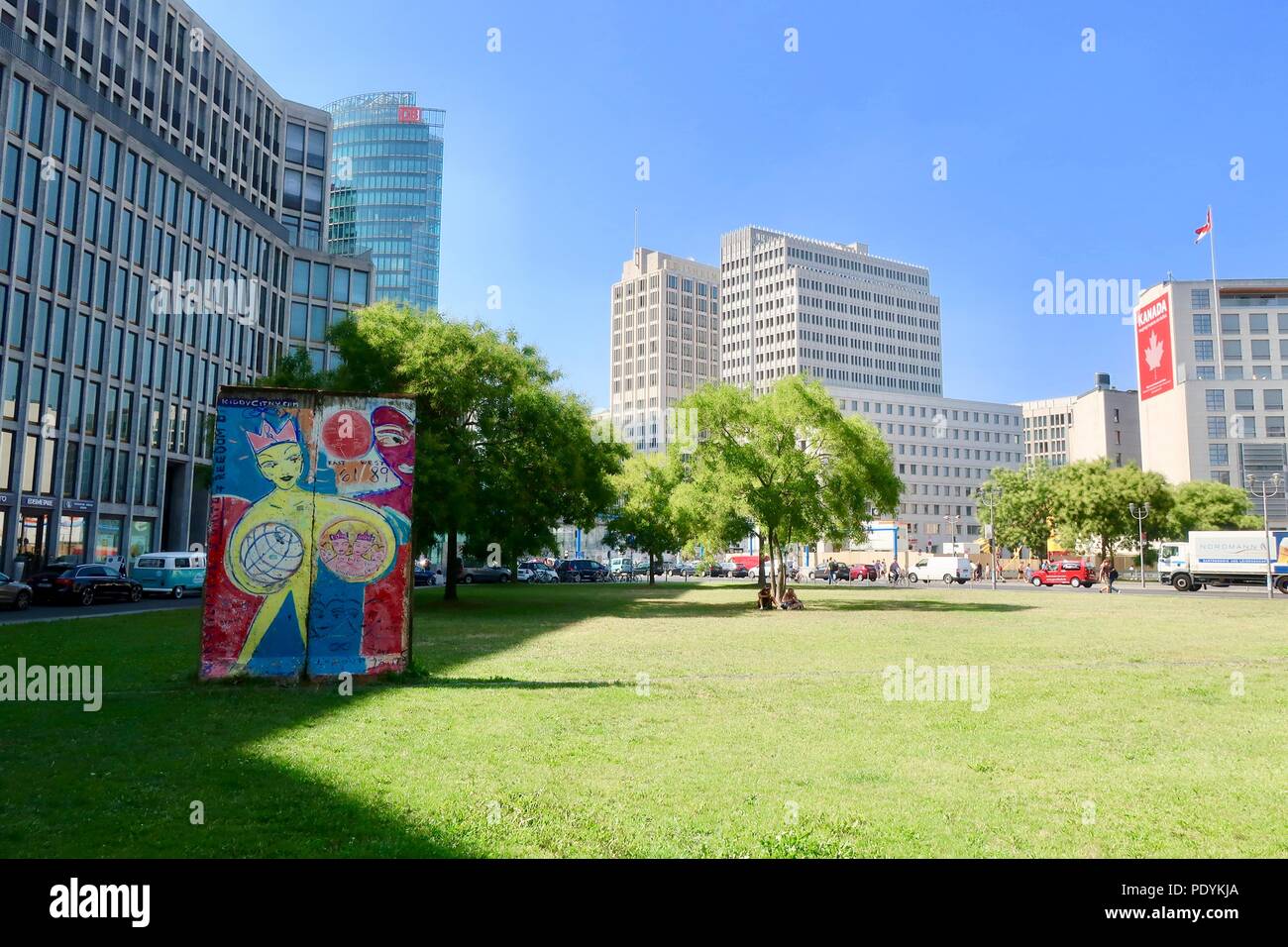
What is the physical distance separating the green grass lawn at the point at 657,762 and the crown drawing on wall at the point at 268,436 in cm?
352

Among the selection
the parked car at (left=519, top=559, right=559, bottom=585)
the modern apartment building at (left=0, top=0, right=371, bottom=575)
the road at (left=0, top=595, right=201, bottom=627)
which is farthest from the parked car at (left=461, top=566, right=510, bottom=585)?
the road at (left=0, top=595, right=201, bottom=627)

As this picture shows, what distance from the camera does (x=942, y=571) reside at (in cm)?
7419

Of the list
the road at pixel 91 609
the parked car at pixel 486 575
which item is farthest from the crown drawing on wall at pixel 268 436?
the parked car at pixel 486 575

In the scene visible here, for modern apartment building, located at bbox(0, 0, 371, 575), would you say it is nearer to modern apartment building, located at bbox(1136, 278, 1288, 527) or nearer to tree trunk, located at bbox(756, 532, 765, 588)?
tree trunk, located at bbox(756, 532, 765, 588)

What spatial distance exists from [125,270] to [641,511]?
35660 millimetres

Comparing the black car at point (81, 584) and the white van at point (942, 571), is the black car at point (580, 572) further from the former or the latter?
the black car at point (81, 584)

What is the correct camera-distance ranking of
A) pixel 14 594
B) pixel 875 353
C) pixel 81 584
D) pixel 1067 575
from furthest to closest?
pixel 875 353, pixel 1067 575, pixel 81 584, pixel 14 594

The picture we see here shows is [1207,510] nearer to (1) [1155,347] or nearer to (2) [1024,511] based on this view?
(2) [1024,511]

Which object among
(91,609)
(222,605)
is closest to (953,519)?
(91,609)

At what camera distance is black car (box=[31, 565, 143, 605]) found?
3341cm

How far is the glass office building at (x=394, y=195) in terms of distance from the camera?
160 meters
